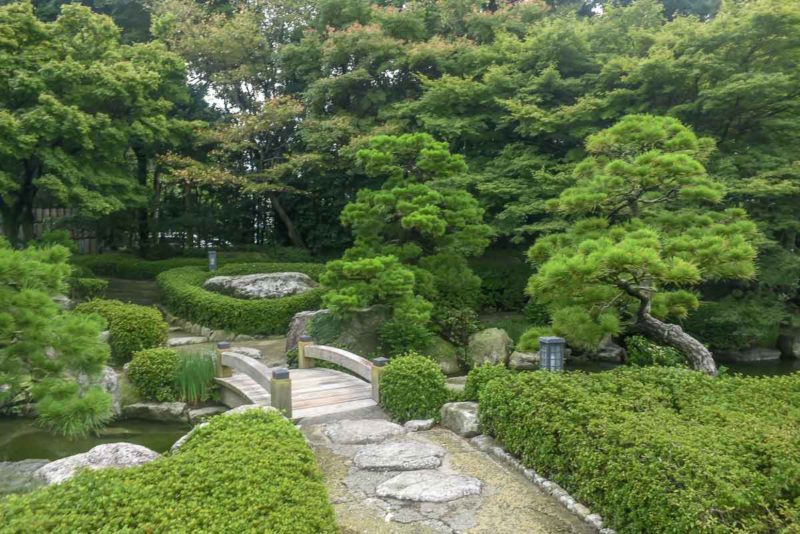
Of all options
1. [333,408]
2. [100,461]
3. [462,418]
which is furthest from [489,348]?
[100,461]

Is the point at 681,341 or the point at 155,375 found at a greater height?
the point at 681,341

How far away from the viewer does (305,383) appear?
7699 millimetres

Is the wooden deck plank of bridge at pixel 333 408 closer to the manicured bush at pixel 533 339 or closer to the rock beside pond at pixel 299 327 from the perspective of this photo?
the manicured bush at pixel 533 339

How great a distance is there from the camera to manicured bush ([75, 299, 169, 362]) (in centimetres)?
955

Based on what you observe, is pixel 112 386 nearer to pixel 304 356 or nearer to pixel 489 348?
pixel 304 356

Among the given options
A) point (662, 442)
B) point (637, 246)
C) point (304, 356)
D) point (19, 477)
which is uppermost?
point (637, 246)

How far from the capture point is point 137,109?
13.4 meters

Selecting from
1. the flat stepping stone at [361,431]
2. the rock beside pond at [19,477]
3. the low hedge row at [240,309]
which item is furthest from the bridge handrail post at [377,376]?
the low hedge row at [240,309]

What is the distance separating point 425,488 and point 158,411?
472 centimetres

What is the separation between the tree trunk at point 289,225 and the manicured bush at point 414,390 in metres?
11.5

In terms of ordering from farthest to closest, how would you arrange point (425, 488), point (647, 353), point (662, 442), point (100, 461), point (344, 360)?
point (647, 353), point (344, 360), point (100, 461), point (425, 488), point (662, 442)

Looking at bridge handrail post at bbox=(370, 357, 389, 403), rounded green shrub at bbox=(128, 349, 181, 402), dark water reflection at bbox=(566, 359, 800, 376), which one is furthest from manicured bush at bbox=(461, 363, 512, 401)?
dark water reflection at bbox=(566, 359, 800, 376)

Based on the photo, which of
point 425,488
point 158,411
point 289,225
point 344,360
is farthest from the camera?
point 289,225

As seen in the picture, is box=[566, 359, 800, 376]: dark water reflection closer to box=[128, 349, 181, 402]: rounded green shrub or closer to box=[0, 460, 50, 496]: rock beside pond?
box=[128, 349, 181, 402]: rounded green shrub
